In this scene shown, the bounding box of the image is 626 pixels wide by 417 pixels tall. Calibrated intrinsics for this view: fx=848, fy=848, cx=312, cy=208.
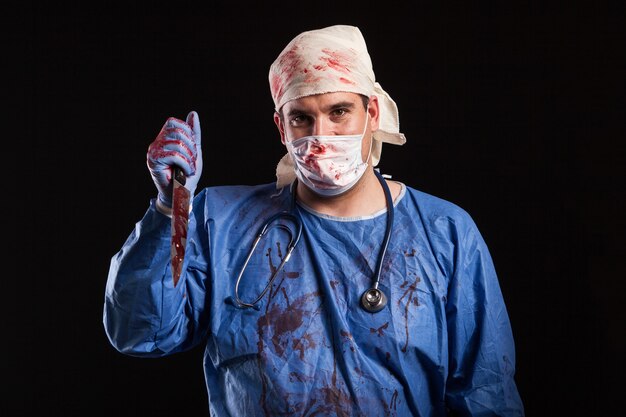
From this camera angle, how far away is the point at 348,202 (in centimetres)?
226

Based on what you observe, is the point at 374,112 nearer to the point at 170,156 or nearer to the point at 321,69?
the point at 321,69

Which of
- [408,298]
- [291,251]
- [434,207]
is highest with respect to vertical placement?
[434,207]

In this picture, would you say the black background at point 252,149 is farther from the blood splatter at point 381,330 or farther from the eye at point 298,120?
the blood splatter at point 381,330

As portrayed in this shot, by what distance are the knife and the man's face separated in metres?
0.41

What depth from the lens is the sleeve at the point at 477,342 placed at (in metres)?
2.18

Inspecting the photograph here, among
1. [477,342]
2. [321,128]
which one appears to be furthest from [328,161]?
[477,342]

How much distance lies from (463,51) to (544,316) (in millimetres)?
964

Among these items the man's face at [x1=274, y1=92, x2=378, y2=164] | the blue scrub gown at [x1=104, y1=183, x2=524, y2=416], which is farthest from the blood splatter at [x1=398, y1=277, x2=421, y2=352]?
the man's face at [x1=274, y1=92, x2=378, y2=164]

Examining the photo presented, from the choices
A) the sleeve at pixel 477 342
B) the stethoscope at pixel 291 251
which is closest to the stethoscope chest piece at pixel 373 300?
the stethoscope at pixel 291 251

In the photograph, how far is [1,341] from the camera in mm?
3059

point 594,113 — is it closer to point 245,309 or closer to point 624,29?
point 624,29

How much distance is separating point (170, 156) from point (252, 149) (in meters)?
1.24

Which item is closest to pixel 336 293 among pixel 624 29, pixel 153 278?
pixel 153 278

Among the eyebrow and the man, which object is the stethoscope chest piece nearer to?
the man
